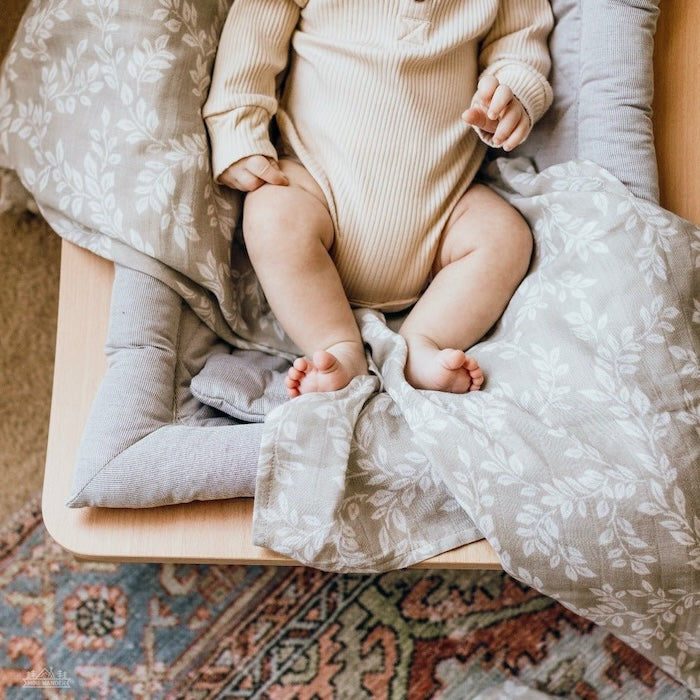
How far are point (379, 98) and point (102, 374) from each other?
0.47 metres

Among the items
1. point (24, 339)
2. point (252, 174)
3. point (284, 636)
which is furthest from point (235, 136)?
point (284, 636)

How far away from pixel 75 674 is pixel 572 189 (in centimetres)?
98

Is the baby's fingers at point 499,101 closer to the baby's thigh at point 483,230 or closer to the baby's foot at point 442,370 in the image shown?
the baby's thigh at point 483,230

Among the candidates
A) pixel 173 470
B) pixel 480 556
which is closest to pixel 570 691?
pixel 480 556

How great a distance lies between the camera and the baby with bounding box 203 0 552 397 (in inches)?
34.7

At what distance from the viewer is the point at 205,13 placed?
91cm

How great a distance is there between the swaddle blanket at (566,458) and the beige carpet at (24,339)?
61cm

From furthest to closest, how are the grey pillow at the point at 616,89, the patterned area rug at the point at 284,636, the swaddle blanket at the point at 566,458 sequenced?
the patterned area rug at the point at 284,636 < the grey pillow at the point at 616,89 < the swaddle blanket at the point at 566,458

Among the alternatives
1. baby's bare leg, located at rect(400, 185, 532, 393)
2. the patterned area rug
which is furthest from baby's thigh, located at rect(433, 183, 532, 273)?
the patterned area rug

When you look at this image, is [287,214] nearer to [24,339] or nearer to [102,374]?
[102,374]

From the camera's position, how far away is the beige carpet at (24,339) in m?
1.19

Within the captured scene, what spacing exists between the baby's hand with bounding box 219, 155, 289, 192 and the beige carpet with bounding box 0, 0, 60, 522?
1.60 ft

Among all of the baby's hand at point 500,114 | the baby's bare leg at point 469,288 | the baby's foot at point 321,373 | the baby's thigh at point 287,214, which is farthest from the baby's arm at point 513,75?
the baby's foot at point 321,373

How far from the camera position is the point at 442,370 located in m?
0.82
